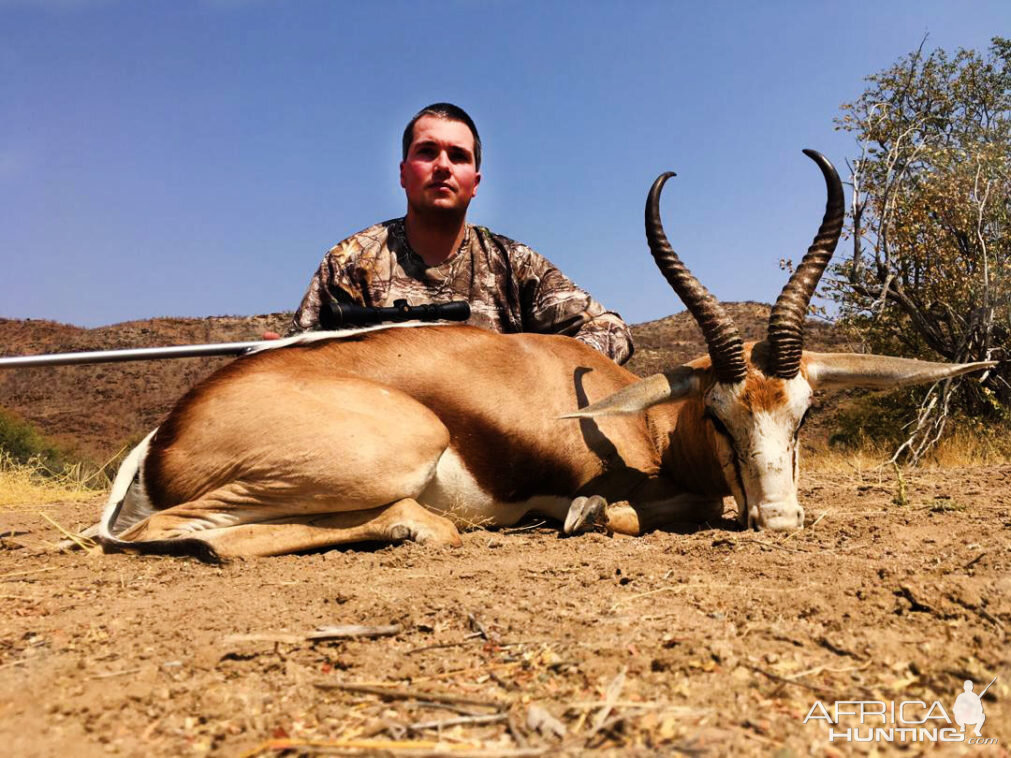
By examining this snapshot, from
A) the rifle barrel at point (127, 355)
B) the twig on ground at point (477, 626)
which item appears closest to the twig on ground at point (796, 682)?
the twig on ground at point (477, 626)

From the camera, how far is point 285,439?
4.31 m

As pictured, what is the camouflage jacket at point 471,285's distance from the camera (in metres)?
7.00

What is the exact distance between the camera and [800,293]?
4.98 m

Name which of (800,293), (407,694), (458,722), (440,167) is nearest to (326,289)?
(440,167)

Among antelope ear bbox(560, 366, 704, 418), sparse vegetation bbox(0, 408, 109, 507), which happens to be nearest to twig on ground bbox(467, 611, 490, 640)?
antelope ear bbox(560, 366, 704, 418)

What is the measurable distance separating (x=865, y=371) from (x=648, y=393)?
4.59 ft

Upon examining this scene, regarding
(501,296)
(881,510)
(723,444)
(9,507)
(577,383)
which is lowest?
(9,507)

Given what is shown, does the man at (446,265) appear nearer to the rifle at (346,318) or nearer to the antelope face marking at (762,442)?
the rifle at (346,318)

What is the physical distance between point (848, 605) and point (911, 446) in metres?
7.50

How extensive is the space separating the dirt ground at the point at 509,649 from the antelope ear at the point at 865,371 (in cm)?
128

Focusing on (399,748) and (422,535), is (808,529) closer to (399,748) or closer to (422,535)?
(422,535)

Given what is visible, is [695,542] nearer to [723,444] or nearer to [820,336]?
[723,444]

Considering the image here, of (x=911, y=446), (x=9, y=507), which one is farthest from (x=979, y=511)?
(x=9, y=507)

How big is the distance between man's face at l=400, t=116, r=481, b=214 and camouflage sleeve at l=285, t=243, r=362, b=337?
86cm
